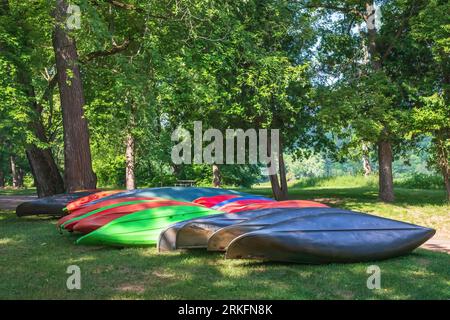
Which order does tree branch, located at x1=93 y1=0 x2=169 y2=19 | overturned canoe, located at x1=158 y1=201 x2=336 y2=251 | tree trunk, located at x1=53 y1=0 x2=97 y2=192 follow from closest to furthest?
1. overturned canoe, located at x1=158 y1=201 x2=336 y2=251
2. tree trunk, located at x1=53 y1=0 x2=97 y2=192
3. tree branch, located at x1=93 y1=0 x2=169 y2=19

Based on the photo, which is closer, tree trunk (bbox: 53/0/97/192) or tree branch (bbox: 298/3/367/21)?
tree trunk (bbox: 53/0/97/192)

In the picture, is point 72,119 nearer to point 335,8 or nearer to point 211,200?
point 211,200

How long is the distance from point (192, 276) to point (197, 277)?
0.08 meters

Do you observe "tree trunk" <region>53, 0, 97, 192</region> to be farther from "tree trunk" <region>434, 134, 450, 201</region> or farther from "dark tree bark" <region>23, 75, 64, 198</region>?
"tree trunk" <region>434, 134, 450, 201</region>

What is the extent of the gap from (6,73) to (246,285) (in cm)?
877

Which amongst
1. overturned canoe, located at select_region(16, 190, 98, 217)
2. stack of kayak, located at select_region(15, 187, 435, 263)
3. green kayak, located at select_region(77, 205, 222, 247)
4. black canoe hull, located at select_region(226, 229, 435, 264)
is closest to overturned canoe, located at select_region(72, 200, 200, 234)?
stack of kayak, located at select_region(15, 187, 435, 263)

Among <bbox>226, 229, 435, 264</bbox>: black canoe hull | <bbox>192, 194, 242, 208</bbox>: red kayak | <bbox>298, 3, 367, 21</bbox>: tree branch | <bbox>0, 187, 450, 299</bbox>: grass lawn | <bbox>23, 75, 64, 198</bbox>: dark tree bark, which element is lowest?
<bbox>0, 187, 450, 299</bbox>: grass lawn

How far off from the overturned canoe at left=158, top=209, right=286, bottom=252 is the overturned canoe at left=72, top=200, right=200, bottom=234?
155 centimetres

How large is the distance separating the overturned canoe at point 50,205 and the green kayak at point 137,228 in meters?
3.81

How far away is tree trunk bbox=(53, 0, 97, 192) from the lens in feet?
41.4

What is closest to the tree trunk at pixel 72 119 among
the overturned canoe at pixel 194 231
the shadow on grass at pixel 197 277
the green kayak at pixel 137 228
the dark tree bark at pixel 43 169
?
the dark tree bark at pixel 43 169

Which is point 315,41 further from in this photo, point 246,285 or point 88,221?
point 246,285

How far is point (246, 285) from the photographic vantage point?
4.95 meters

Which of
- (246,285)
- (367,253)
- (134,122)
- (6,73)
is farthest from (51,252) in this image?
(134,122)
